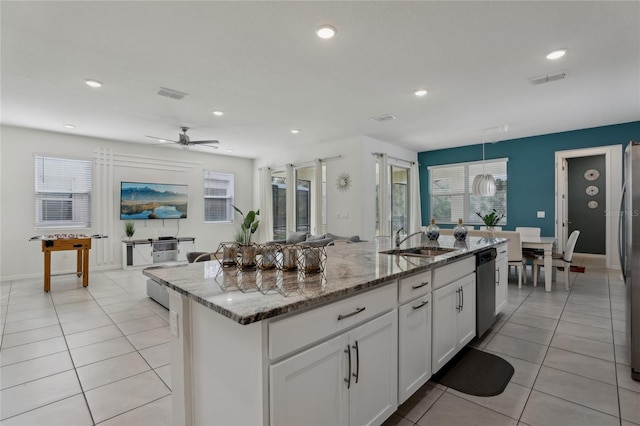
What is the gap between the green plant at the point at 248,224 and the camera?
813 cm

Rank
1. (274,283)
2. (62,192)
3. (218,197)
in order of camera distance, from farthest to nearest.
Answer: (218,197), (62,192), (274,283)

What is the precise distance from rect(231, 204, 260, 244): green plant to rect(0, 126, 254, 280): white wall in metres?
0.31

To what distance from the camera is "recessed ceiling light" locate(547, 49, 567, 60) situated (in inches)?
114

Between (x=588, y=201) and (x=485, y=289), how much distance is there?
687cm

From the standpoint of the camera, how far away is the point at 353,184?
6332 millimetres

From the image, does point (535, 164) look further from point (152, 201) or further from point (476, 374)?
point (152, 201)

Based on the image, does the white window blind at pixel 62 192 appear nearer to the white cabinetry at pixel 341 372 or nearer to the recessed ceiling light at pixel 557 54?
the white cabinetry at pixel 341 372

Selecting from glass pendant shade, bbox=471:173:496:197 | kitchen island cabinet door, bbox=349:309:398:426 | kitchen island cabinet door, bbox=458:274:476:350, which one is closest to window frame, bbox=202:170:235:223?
glass pendant shade, bbox=471:173:496:197

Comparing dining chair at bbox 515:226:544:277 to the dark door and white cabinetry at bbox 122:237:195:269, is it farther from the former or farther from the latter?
white cabinetry at bbox 122:237:195:269

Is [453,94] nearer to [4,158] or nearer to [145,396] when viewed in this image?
[145,396]

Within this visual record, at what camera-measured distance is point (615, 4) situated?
2244 mm

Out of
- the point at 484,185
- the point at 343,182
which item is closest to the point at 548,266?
the point at 484,185

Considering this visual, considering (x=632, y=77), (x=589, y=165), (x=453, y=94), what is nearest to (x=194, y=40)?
(x=453, y=94)

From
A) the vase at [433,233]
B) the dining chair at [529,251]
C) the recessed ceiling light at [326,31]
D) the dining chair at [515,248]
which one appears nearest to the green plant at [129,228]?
the recessed ceiling light at [326,31]
